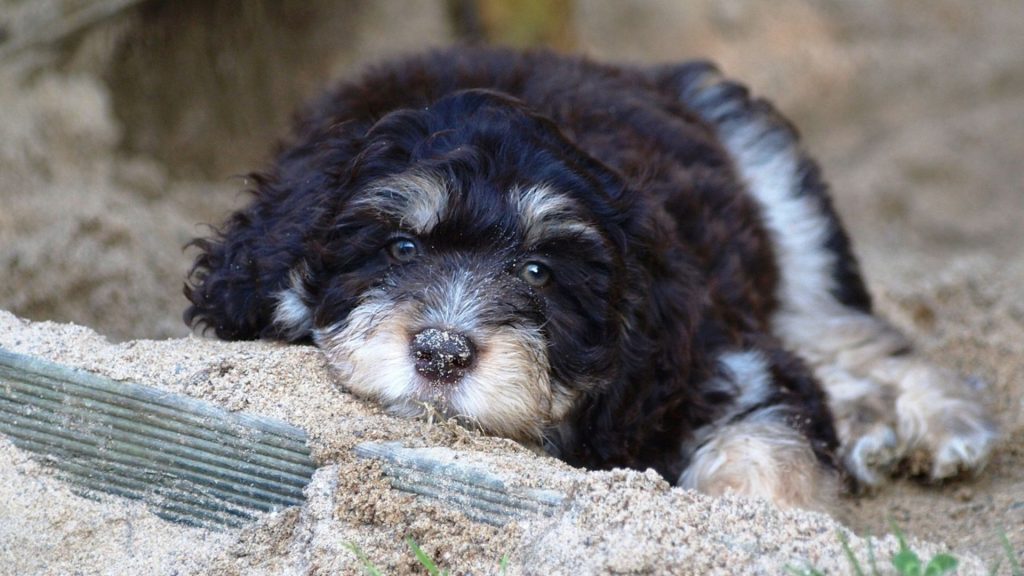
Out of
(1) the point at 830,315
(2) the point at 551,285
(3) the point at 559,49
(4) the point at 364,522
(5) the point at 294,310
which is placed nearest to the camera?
(4) the point at 364,522

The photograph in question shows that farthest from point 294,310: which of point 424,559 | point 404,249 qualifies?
point 424,559

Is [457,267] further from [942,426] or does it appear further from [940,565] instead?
[942,426]

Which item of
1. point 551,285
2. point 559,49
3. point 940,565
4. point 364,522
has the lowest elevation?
point 559,49

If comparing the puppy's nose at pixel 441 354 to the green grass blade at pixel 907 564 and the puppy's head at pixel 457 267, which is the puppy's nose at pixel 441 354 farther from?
the green grass blade at pixel 907 564

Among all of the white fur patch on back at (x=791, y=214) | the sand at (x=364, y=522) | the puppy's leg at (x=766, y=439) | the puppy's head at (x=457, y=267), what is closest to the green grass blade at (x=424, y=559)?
the sand at (x=364, y=522)

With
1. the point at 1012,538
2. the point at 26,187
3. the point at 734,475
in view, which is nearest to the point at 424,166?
the point at 734,475

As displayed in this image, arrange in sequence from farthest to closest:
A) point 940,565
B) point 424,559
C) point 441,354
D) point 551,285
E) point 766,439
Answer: point 766,439 → point 551,285 → point 441,354 → point 424,559 → point 940,565
